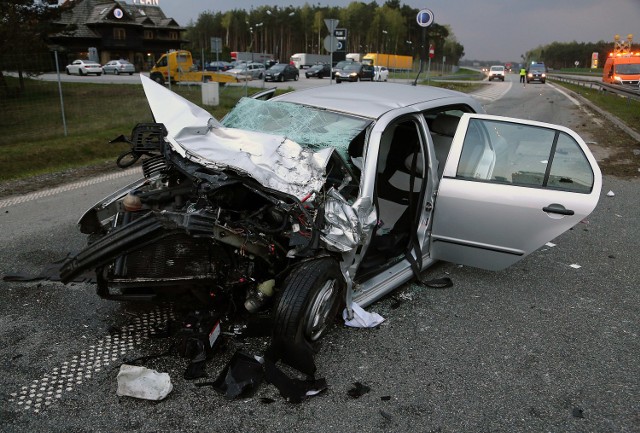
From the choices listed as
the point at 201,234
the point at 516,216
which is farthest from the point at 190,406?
the point at 516,216

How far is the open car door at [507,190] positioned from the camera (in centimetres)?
395

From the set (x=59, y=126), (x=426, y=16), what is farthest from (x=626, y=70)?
(x=59, y=126)

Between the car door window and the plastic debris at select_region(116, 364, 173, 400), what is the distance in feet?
8.82

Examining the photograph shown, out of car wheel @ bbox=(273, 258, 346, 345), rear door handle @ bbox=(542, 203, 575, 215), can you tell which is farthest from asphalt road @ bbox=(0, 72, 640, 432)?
rear door handle @ bbox=(542, 203, 575, 215)

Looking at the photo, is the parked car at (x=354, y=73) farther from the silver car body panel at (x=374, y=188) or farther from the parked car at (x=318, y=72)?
the silver car body panel at (x=374, y=188)

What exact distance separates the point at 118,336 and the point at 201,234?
1.12m

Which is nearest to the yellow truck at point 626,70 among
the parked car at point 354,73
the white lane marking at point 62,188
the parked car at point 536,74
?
the parked car at point 536,74

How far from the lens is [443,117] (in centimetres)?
516

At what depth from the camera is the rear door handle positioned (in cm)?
388

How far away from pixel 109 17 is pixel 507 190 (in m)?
67.3

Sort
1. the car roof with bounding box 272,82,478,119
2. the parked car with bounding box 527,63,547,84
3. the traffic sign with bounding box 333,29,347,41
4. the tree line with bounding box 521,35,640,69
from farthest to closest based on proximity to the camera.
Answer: the tree line with bounding box 521,35,640,69 → the parked car with bounding box 527,63,547,84 → the traffic sign with bounding box 333,29,347,41 → the car roof with bounding box 272,82,478,119

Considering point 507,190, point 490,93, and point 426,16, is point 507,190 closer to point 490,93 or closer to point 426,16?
point 426,16

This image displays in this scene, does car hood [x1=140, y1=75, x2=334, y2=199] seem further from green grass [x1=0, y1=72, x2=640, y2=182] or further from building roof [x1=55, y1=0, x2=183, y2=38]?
building roof [x1=55, y1=0, x2=183, y2=38]

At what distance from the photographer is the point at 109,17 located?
61.3 metres
